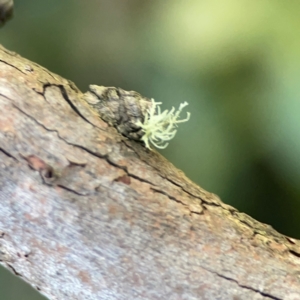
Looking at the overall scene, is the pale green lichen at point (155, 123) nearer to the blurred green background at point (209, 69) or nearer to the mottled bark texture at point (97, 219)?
the mottled bark texture at point (97, 219)

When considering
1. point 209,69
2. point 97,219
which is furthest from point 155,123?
point 209,69

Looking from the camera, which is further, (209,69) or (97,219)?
(209,69)

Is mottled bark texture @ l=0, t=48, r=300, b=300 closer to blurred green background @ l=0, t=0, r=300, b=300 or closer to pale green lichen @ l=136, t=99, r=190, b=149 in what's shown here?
pale green lichen @ l=136, t=99, r=190, b=149

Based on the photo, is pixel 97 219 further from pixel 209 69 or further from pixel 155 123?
pixel 209 69

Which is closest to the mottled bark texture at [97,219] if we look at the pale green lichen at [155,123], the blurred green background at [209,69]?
the pale green lichen at [155,123]

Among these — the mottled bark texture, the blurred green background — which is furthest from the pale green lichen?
the blurred green background
